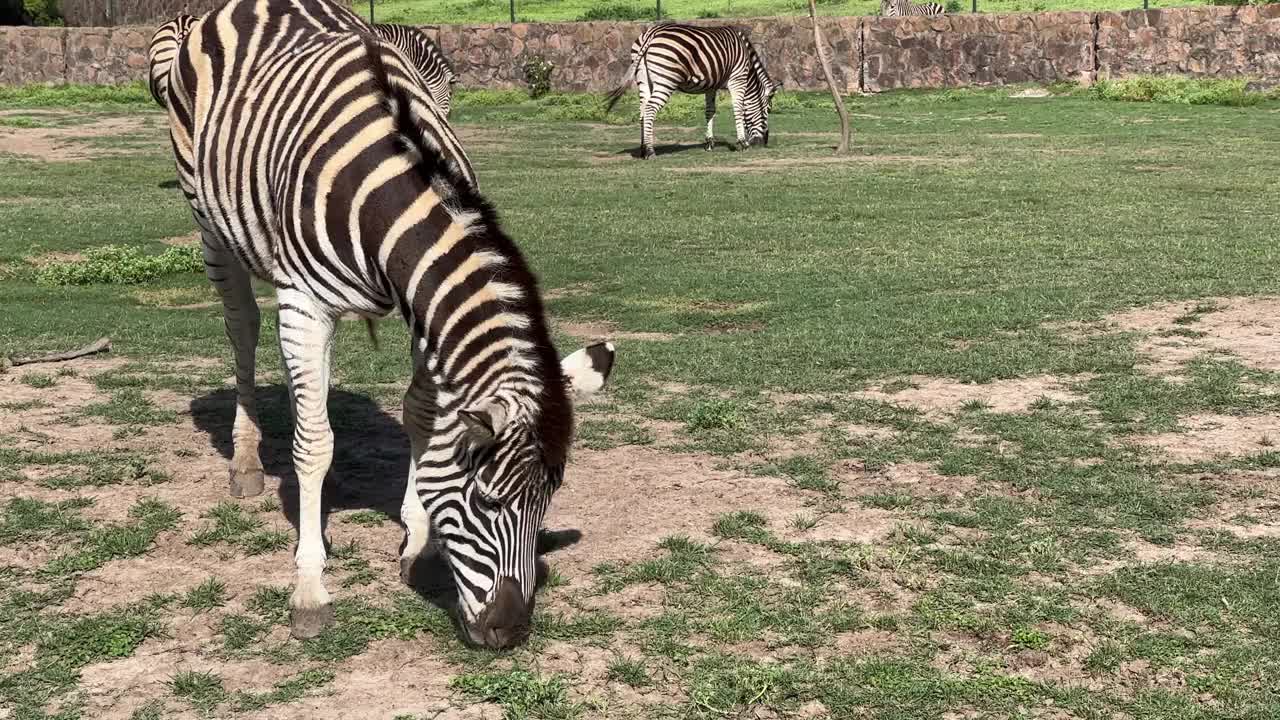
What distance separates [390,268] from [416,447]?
2.99 feet

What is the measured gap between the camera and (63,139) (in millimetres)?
23469

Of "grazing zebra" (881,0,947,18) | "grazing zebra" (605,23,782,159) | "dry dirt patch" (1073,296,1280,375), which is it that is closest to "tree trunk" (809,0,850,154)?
"grazing zebra" (605,23,782,159)

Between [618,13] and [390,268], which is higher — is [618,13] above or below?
above

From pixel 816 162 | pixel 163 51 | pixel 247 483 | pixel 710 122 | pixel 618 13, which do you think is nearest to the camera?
pixel 247 483

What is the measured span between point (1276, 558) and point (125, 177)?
16941mm

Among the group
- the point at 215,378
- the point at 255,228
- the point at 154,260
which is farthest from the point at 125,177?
the point at 255,228

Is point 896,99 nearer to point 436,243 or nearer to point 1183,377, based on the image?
point 1183,377

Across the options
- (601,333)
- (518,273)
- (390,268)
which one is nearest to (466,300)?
(518,273)

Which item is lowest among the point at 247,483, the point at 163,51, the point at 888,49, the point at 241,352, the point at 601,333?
the point at 247,483

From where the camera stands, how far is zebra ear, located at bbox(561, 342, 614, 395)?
180 inches

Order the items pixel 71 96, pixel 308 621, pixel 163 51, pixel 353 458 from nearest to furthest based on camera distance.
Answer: pixel 308 621
pixel 353 458
pixel 163 51
pixel 71 96

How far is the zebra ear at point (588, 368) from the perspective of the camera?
4562 mm

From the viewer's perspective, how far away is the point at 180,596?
518cm

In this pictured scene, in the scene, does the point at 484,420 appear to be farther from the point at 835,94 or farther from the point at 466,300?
the point at 835,94
